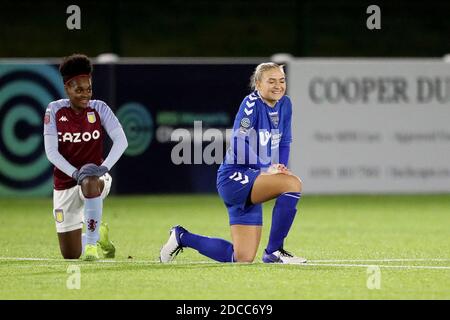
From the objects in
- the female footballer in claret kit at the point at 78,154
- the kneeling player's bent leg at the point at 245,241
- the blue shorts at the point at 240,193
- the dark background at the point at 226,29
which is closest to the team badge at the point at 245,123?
the blue shorts at the point at 240,193

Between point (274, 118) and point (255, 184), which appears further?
point (274, 118)

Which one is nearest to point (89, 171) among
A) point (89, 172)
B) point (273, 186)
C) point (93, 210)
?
point (89, 172)

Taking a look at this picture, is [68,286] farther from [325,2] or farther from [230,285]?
[325,2]

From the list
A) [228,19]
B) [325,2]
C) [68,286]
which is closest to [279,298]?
[68,286]

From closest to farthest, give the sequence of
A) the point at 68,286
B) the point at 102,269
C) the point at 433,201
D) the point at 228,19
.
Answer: the point at 68,286, the point at 102,269, the point at 433,201, the point at 228,19

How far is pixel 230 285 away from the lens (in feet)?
26.6

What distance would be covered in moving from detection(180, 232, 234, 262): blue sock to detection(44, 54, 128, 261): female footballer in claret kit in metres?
0.77

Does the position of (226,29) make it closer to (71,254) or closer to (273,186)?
(71,254)

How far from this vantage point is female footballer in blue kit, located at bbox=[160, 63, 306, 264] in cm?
910

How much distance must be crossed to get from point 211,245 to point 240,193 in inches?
18.4

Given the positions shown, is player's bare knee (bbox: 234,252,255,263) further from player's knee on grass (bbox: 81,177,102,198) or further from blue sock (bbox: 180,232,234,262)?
player's knee on grass (bbox: 81,177,102,198)

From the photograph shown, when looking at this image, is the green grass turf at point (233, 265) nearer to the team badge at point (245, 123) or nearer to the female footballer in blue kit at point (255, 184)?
the female footballer in blue kit at point (255, 184)

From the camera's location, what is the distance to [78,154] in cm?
982

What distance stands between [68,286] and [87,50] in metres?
13.3
